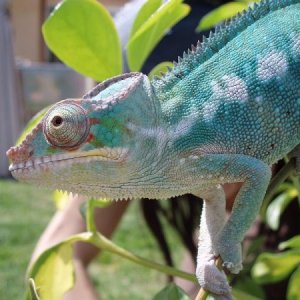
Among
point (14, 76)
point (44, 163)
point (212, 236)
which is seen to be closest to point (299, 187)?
point (212, 236)

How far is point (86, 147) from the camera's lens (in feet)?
1.39

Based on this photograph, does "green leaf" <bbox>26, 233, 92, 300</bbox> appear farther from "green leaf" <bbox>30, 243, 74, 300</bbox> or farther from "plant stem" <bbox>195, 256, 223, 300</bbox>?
"plant stem" <bbox>195, 256, 223, 300</bbox>

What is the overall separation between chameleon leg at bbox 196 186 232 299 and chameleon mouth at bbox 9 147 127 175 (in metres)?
0.10

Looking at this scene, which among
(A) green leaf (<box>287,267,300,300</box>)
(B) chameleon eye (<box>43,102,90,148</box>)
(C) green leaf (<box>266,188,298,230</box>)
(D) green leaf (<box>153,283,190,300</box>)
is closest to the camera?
(B) chameleon eye (<box>43,102,90,148</box>)

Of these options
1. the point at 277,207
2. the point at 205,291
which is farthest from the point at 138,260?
the point at 277,207

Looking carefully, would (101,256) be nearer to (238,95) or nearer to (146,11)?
(146,11)

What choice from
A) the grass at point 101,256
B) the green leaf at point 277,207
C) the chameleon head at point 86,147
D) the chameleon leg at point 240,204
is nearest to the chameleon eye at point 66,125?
the chameleon head at point 86,147

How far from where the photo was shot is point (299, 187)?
1.97ft

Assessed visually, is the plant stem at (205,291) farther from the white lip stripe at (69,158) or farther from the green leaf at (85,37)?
the green leaf at (85,37)

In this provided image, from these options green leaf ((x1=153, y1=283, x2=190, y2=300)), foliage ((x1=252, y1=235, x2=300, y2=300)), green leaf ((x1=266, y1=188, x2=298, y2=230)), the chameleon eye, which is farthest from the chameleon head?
green leaf ((x1=266, y1=188, x2=298, y2=230))

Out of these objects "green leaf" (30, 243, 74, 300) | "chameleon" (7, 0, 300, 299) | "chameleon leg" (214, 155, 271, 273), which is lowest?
"green leaf" (30, 243, 74, 300)

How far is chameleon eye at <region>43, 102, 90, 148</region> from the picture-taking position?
41 cm

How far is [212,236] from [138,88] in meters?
0.13

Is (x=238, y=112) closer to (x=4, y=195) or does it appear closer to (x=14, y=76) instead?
(x=4, y=195)
